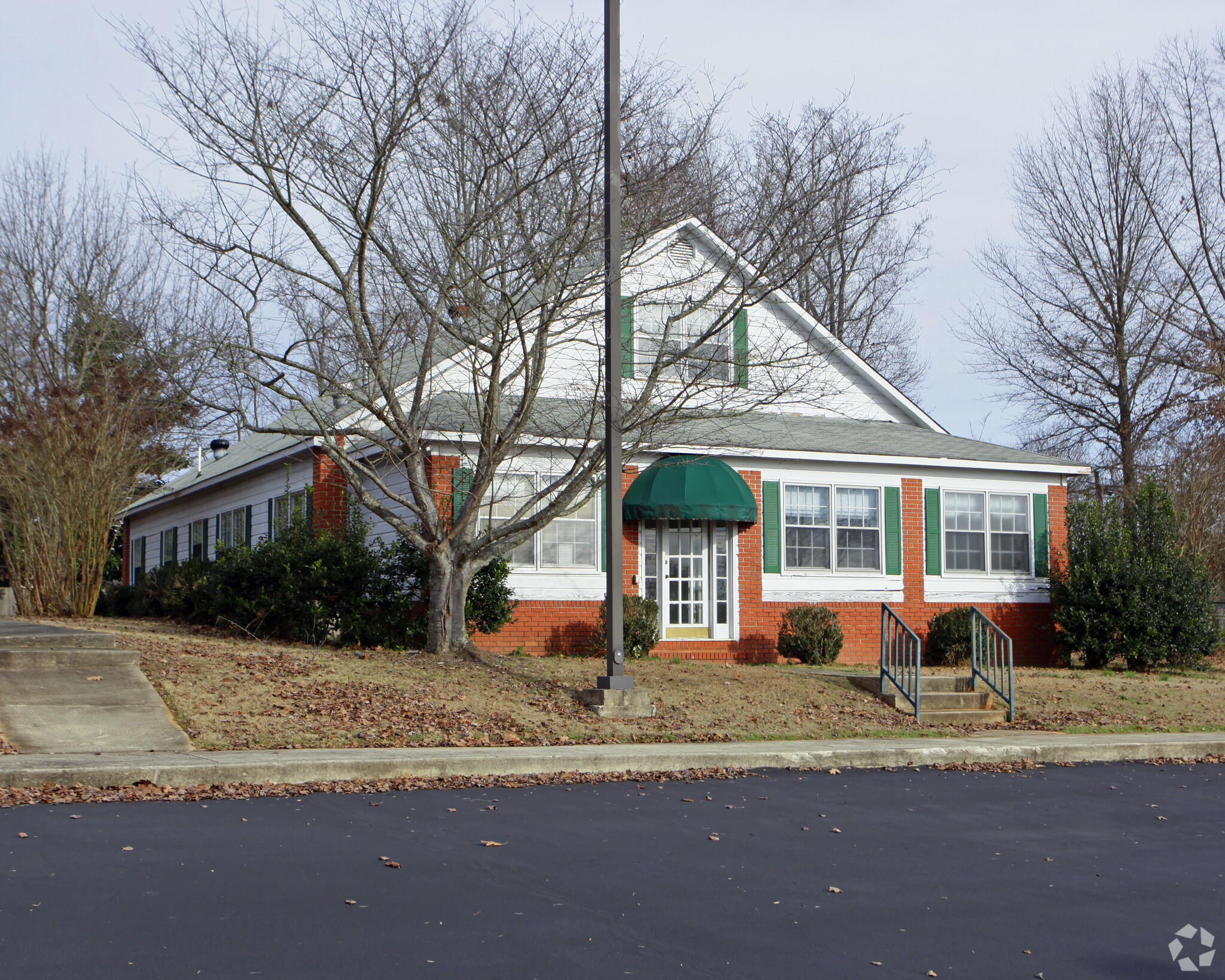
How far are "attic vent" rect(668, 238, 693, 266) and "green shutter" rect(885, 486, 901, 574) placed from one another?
17.6 feet

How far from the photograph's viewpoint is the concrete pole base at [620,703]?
12.8 m

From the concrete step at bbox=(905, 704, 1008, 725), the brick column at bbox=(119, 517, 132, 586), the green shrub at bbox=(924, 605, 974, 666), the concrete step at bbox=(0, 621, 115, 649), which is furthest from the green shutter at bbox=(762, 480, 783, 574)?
the brick column at bbox=(119, 517, 132, 586)

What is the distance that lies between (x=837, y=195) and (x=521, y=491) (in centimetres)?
663

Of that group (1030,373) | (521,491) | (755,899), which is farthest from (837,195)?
Answer: (1030,373)

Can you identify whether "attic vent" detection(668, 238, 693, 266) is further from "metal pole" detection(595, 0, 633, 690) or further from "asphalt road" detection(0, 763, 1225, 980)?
"asphalt road" detection(0, 763, 1225, 980)

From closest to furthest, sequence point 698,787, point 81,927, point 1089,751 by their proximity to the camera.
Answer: point 81,927, point 698,787, point 1089,751

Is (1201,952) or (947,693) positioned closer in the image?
(1201,952)

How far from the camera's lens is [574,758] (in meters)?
10.7

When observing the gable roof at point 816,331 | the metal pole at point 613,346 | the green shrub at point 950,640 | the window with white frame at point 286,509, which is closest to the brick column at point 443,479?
the window with white frame at point 286,509

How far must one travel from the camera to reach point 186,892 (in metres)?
6.00

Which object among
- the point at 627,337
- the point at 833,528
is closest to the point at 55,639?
the point at 627,337

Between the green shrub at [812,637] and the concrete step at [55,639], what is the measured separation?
1036 cm

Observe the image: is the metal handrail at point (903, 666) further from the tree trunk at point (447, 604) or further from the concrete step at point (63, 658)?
the concrete step at point (63, 658)

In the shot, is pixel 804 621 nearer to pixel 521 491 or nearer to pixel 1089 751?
pixel 521 491
